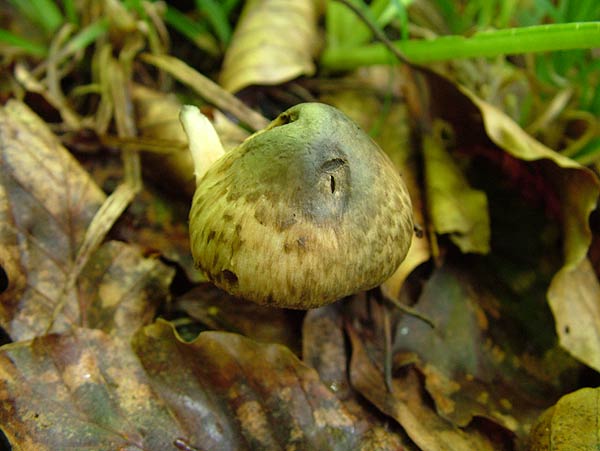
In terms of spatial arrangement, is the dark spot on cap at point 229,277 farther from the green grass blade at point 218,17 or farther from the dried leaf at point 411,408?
the green grass blade at point 218,17

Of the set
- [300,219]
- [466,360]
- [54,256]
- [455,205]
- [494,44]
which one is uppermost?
[494,44]

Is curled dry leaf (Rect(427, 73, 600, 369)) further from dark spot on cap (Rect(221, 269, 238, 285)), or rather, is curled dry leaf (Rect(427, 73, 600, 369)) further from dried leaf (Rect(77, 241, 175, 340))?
dried leaf (Rect(77, 241, 175, 340))

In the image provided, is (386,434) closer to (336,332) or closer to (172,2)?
(336,332)

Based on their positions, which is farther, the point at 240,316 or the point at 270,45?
the point at 270,45

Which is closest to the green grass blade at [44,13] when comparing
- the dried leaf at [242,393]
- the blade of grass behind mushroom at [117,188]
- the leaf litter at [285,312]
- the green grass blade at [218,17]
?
the leaf litter at [285,312]

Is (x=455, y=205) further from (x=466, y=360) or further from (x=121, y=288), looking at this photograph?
(x=121, y=288)

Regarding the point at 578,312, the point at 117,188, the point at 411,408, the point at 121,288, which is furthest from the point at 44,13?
the point at 578,312

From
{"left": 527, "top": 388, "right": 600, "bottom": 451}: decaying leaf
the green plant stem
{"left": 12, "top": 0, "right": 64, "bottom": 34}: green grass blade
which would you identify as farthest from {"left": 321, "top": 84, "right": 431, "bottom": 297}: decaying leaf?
{"left": 12, "top": 0, "right": 64, "bottom": 34}: green grass blade
